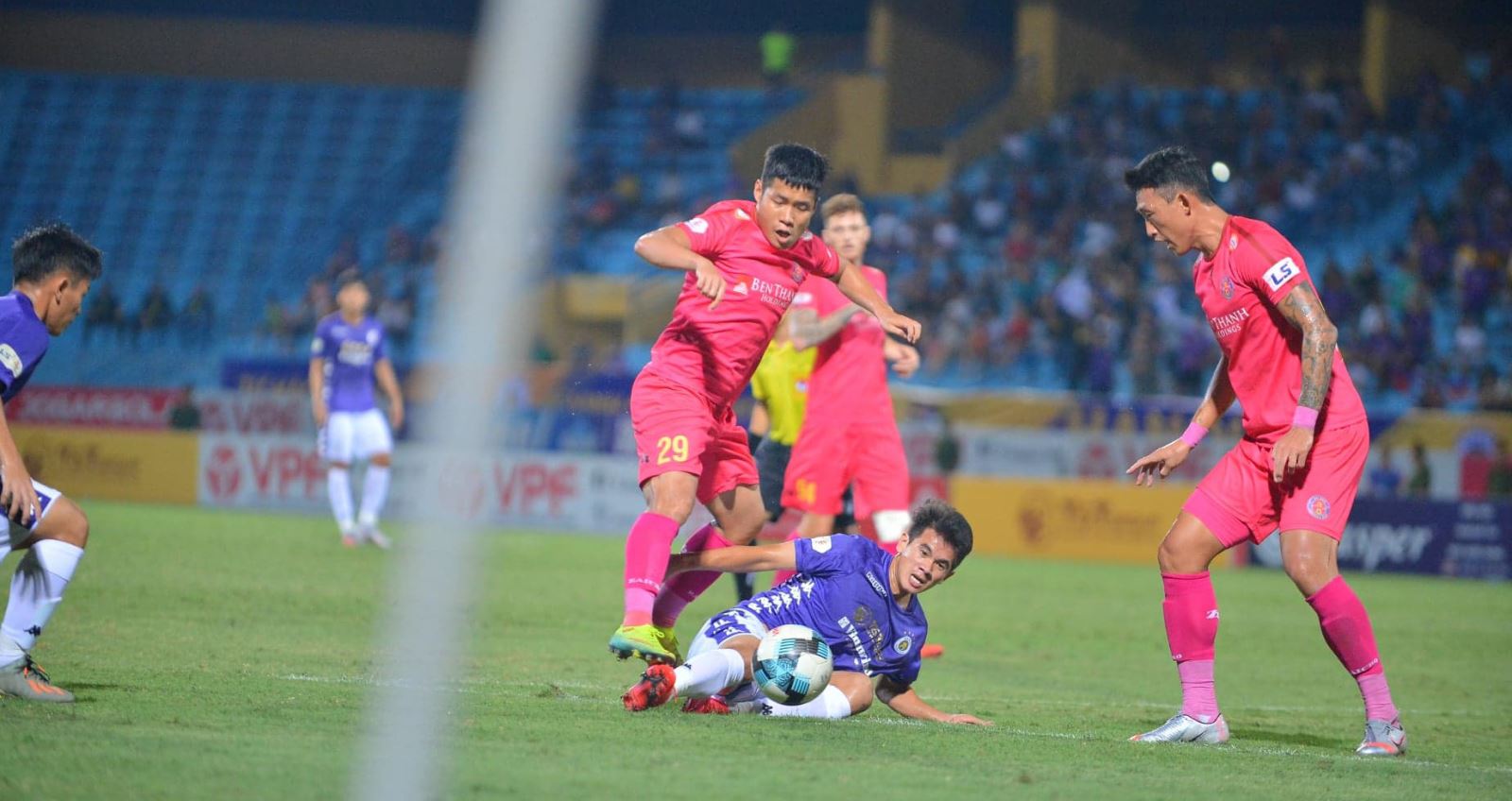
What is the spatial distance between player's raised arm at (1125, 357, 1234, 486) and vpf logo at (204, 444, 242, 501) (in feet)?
57.9

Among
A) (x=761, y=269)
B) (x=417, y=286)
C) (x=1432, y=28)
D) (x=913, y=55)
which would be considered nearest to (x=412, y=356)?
(x=417, y=286)

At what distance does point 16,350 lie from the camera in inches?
244

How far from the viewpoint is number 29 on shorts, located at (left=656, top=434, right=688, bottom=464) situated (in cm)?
679

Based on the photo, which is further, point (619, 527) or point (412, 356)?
point (412, 356)

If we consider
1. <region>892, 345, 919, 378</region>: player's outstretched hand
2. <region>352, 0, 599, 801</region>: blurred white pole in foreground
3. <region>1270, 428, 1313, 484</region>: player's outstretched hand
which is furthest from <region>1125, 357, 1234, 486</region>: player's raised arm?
<region>352, 0, 599, 801</region>: blurred white pole in foreground

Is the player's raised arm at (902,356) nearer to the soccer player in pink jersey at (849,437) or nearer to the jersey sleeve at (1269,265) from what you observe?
the soccer player in pink jersey at (849,437)

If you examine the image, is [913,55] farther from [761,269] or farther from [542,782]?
[542,782]

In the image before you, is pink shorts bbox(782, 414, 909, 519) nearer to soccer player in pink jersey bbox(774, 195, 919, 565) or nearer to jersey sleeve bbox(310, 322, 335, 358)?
soccer player in pink jersey bbox(774, 195, 919, 565)

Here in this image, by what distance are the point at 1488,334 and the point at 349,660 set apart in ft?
63.9

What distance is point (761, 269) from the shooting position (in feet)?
23.4

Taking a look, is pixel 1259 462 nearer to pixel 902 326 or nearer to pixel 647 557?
pixel 902 326

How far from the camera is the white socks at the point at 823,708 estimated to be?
6418mm

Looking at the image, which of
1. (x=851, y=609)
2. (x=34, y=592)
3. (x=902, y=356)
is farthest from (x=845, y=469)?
(x=34, y=592)

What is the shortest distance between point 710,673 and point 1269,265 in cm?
275
